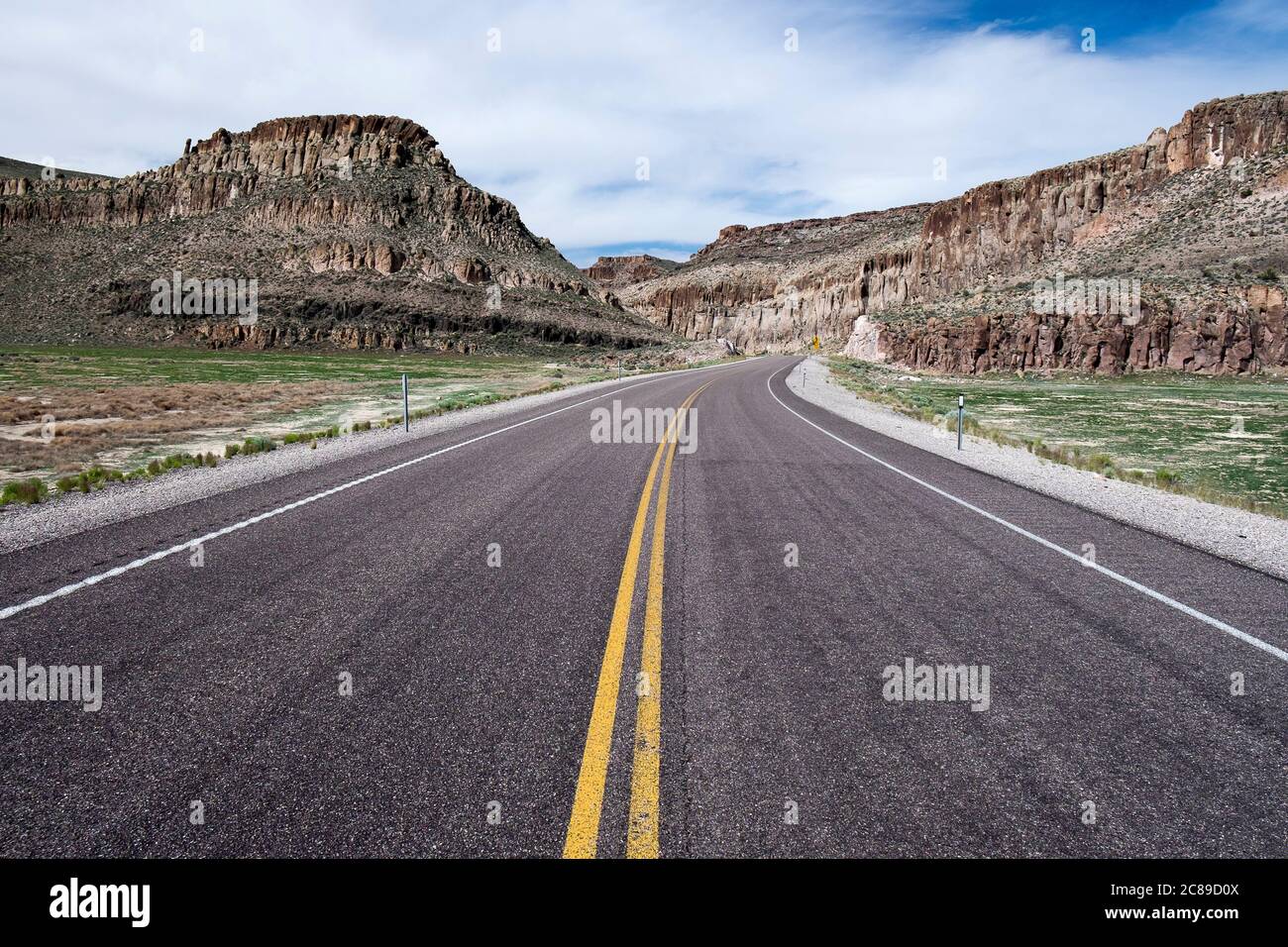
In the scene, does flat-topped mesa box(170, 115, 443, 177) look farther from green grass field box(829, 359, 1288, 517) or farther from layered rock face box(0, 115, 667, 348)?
green grass field box(829, 359, 1288, 517)

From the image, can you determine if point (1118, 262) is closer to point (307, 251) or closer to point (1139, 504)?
point (1139, 504)

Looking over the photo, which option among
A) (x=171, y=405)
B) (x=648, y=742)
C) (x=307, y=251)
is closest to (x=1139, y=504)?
(x=648, y=742)

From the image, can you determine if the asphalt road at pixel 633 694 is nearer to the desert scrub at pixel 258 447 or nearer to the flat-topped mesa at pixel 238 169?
the desert scrub at pixel 258 447

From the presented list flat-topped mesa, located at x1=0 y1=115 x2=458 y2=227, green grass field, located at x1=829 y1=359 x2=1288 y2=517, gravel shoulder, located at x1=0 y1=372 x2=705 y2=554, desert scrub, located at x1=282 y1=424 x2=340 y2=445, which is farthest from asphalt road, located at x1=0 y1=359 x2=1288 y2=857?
flat-topped mesa, located at x1=0 y1=115 x2=458 y2=227

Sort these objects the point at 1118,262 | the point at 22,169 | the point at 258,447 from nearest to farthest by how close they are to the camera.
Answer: the point at 258,447 → the point at 1118,262 → the point at 22,169

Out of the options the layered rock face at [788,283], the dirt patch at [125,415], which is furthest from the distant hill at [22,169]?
the dirt patch at [125,415]

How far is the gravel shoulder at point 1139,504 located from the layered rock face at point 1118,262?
37728 mm

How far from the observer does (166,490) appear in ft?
33.8

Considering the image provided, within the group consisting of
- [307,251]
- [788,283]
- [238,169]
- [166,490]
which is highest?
[238,169]

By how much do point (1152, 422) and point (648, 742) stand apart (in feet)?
89.8
